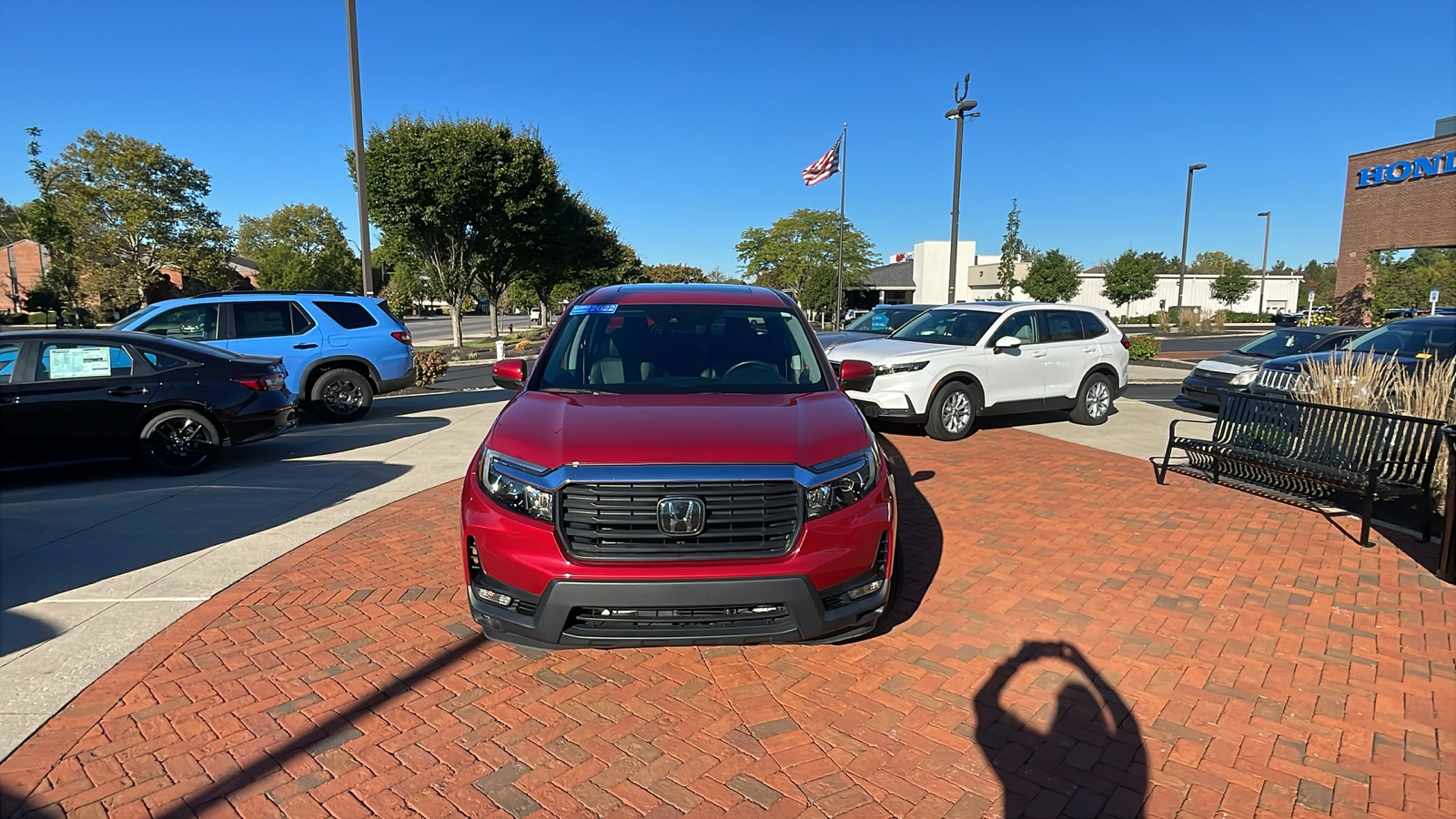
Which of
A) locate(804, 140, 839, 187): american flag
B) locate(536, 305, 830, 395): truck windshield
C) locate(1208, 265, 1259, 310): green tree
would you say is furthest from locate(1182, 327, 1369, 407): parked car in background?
locate(1208, 265, 1259, 310): green tree

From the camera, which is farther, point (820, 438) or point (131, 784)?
point (820, 438)

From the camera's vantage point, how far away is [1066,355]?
10.2 m

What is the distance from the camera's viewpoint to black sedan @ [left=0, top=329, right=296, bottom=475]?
21.6 feet

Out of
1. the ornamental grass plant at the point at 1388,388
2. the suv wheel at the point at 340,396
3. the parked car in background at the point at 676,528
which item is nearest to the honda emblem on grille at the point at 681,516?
the parked car in background at the point at 676,528

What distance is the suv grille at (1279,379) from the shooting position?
324 inches

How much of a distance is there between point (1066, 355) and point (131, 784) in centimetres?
1025

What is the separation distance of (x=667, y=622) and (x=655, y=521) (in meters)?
0.40

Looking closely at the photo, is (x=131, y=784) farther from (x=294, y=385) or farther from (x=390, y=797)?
Answer: (x=294, y=385)

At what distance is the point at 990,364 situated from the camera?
9477 millimetres

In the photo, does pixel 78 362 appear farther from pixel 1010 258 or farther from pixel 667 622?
pixel 1010 258

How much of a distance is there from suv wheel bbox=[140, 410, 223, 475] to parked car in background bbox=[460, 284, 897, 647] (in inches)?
217

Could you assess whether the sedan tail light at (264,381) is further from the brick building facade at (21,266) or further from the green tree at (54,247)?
the brick building facade at (21,266)

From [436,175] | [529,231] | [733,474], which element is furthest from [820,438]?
[529,231]

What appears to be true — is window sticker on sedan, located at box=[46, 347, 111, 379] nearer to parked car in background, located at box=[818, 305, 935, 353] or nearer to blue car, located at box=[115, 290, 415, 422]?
blue car, located at box=[115, 290, 415, 422]
